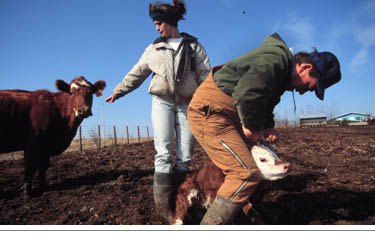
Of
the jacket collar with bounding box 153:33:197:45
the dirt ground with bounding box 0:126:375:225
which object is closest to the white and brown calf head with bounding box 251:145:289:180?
the dirt ground with bounding box 0:126:375:225

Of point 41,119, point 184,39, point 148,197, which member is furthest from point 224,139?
point 41,119

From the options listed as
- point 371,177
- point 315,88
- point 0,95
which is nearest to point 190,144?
point 315,88

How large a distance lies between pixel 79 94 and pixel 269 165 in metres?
4.07

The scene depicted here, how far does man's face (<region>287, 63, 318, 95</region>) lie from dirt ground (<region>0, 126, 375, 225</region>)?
43.4 inches

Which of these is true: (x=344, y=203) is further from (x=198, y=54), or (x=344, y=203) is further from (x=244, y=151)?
(x=198, y=54)

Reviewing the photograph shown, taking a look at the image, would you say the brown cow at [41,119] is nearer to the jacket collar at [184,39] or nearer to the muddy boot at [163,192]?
the jacket collar at [184,39]

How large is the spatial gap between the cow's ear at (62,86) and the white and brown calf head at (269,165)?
13.9 ft

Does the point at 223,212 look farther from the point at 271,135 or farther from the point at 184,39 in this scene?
the point at 184,39

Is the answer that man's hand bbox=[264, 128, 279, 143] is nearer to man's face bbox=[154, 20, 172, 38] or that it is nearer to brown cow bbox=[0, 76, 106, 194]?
man's face bbox=[154, 20, 172, 38]

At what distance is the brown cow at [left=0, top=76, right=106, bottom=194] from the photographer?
4445 mm

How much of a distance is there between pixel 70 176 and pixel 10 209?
177 centimetres

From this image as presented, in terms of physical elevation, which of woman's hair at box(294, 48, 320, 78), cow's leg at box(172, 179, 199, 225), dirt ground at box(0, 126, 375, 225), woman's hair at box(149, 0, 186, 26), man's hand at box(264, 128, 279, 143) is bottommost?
dirt ground at box(0, 126, 375, 225)

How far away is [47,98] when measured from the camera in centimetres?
495

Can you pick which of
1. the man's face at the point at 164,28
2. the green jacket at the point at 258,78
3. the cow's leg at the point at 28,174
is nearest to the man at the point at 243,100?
the green jacket at the point at 258,78
